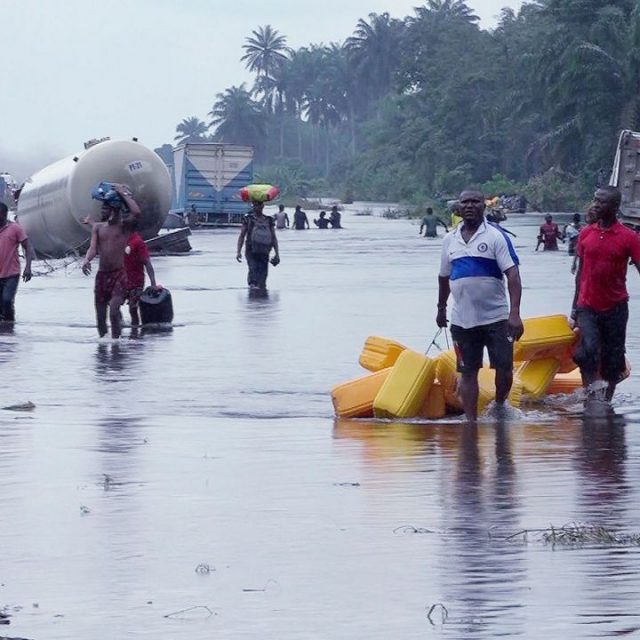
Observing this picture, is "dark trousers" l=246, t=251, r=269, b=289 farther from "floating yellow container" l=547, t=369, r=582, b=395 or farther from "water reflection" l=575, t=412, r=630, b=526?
"water reflection" l=575, t=412, r=630, b=526

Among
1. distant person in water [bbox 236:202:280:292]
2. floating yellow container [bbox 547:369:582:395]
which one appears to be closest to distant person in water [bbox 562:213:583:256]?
distant person in water [bbox 236:202:280:292]

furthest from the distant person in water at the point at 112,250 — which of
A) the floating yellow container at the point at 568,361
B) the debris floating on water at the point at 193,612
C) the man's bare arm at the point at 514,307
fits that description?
the debris floating on water at the point at 193,612

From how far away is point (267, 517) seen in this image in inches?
340

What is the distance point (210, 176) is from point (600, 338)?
2139 inches

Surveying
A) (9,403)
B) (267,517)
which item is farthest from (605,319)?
(267,517)

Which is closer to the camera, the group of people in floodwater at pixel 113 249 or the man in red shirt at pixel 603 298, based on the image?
the man in red shirt at pixel 603 298

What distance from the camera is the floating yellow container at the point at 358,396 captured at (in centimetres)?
1295

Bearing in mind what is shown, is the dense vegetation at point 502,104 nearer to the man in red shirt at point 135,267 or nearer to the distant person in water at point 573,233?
the distant person in water at point 573,233

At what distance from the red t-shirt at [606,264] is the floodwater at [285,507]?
0.77 m

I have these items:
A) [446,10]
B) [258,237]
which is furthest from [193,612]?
[446,10]

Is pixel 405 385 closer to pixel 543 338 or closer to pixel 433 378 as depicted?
pixel 433 378

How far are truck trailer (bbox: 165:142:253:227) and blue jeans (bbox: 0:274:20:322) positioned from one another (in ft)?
146

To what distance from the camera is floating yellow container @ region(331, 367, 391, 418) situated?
12952 millimetres

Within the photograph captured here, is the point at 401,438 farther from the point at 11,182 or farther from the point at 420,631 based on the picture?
the point at 11,182
